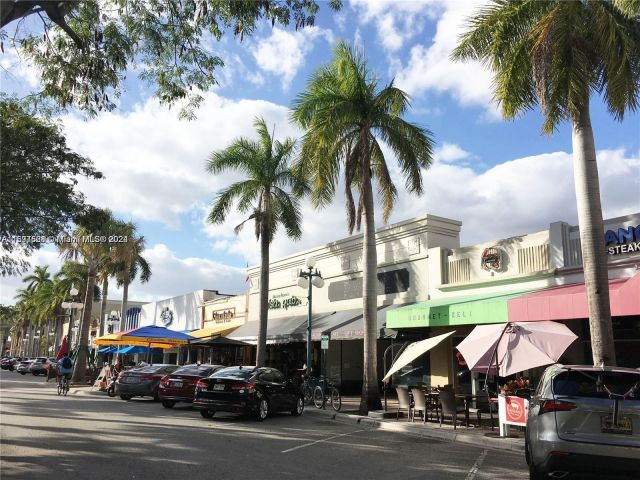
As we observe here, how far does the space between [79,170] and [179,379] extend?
6.97 m

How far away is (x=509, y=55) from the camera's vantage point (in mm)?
12695

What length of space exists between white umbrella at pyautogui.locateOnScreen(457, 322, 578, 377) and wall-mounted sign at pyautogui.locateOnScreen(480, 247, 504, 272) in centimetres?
Result: 550

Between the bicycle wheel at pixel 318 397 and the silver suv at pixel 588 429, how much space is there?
12043mm

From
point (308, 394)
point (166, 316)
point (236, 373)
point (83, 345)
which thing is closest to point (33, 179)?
point (236, 373)

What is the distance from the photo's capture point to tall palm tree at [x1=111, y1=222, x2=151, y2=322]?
36.7 m

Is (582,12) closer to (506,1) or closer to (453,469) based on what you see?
(506,1)

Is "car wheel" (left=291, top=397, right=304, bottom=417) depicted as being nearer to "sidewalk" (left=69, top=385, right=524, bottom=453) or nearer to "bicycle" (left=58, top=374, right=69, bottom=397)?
"sidewalk" (left=69, top=385, right=524, bottom=453)

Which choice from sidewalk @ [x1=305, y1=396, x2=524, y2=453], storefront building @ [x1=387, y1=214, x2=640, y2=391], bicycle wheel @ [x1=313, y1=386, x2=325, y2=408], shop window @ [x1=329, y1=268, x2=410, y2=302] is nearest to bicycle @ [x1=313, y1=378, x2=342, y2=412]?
bicycle wheel @ [x1=313, y1=386, x2=325, y2=408]

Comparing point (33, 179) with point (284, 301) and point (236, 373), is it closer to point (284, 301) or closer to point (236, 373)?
point (236, 373)

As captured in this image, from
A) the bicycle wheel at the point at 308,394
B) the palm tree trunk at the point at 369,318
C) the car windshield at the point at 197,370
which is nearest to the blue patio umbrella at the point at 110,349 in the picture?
the car windshield at the point at 197,370

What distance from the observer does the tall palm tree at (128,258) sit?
3666cm

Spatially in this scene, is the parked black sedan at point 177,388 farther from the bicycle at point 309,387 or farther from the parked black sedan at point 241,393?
the bicycle at point 309,387

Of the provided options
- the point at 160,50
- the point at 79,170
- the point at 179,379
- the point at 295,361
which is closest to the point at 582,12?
the point at 160,50

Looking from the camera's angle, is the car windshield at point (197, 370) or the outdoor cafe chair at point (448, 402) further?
the car windshield at point (197, 370)
